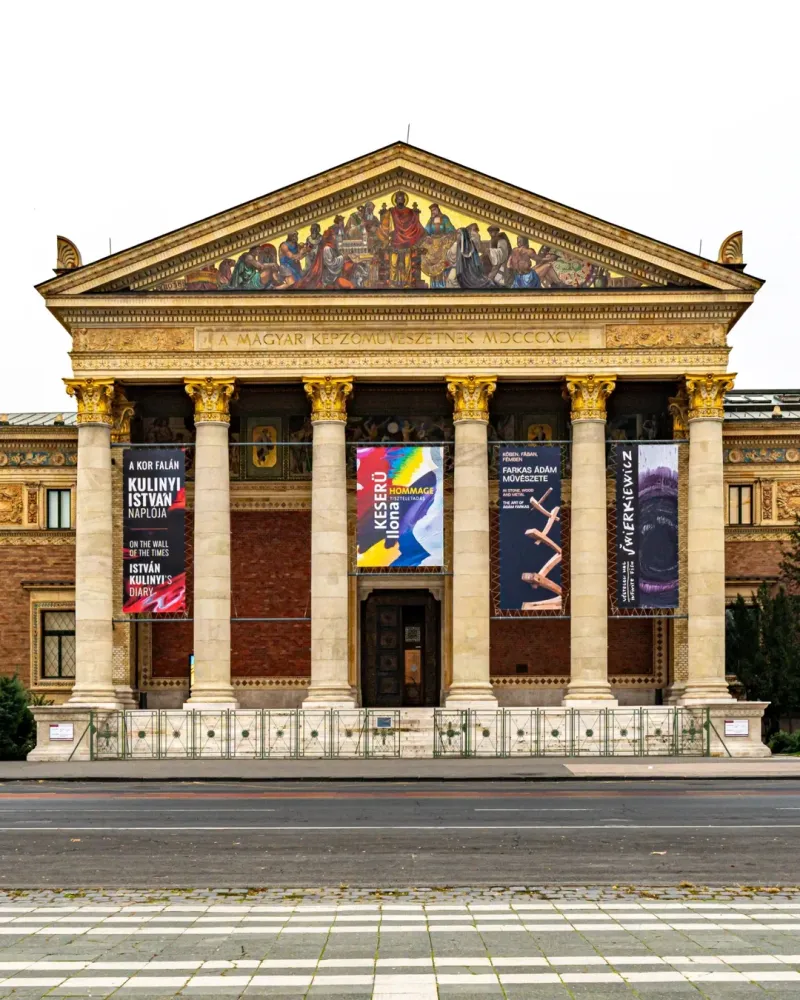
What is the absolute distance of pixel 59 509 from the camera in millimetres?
52312

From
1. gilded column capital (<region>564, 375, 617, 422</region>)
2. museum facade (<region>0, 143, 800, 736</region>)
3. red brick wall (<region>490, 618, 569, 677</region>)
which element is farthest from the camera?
red brick wall (<region>490, 618, 569, 677</region>)

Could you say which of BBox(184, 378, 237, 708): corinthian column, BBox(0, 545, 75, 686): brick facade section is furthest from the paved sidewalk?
BBox(0, 545, 75, 686): brick facade section

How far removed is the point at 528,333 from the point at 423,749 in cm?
1360

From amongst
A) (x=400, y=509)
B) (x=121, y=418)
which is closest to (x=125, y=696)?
(x=121, y=418)

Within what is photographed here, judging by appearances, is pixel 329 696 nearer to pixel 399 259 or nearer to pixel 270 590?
pixel 270 590

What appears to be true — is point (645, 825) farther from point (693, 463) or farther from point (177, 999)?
point (693, 463)

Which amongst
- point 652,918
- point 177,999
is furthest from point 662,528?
point 177,999

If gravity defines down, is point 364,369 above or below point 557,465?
above

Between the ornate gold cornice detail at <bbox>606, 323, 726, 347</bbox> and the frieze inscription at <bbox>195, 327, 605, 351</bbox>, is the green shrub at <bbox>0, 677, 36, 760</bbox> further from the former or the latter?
the ornate gold cornice detail at <bbox>606, 323, 726, 347</bbox>

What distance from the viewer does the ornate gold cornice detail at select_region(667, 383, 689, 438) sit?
47.7 meters

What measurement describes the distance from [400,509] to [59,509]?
1410 cm

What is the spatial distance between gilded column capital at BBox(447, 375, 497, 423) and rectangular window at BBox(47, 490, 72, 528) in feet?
49.8

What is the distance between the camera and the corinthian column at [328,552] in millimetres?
45406

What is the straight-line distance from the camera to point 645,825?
76.8ft
